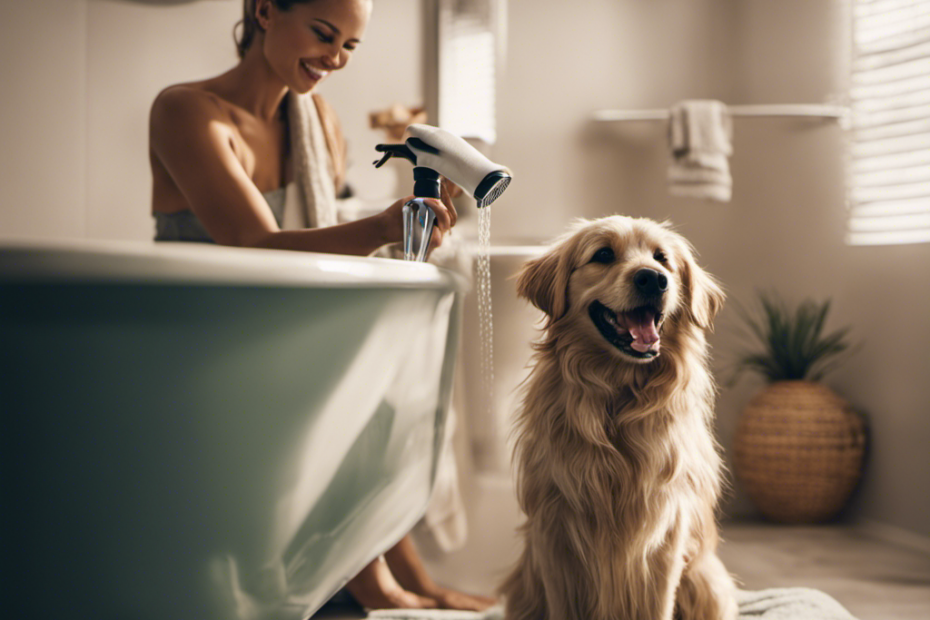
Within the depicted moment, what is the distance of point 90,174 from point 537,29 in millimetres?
1669

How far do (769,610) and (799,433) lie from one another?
2.81 ft

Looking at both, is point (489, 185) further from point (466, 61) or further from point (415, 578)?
point (466, 61)

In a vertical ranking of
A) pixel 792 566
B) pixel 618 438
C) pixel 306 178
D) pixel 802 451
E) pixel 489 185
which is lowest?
pixel 792 566

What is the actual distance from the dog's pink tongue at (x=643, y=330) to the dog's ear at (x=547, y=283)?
0.44 ft

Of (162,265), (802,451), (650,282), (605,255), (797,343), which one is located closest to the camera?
(162,265)

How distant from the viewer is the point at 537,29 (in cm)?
245

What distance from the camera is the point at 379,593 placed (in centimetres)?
151

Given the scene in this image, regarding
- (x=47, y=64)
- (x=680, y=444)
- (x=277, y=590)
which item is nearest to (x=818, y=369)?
→ (x=680, y=444)

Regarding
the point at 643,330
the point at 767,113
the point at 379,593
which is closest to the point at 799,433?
the point at 767,113

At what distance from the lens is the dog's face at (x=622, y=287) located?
1.09 metres

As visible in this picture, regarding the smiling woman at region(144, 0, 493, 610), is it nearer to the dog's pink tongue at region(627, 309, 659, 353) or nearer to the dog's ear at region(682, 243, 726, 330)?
the dog's pink tongue at region(627, 309, 659, 353)

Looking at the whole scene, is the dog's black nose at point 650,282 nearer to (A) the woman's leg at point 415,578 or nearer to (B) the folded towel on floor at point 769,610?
(B) the folded towel on floor at point 769,610

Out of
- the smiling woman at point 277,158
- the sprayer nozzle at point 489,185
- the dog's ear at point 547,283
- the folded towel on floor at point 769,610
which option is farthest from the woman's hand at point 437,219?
the folded towel on floor at point 769,610

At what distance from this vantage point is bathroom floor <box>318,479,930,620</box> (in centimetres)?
160
